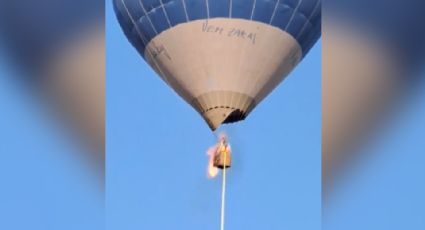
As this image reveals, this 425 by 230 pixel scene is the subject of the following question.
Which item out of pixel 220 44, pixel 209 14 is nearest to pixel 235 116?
pixel 220 44

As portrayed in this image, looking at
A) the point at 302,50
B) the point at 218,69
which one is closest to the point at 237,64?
the point at 218,69

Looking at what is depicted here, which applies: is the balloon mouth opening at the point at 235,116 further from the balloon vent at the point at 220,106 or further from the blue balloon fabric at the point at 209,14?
the blue balloon fabric at the point at 209,14

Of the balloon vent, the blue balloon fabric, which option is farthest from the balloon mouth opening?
the blue balloon fabric

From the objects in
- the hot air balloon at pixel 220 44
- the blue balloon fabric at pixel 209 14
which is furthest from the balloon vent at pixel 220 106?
the blue balloon fabric at pixel 209 14

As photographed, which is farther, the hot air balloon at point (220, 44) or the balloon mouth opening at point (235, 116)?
the balloon mouth opening at point (235, 116)

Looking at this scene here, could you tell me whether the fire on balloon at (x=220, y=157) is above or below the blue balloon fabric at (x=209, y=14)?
below

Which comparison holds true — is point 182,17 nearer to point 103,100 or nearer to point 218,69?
point 218,69

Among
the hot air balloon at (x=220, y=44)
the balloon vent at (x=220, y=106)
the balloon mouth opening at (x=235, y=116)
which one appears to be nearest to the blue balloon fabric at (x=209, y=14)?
the hot air balloon at (x=220, y=44)

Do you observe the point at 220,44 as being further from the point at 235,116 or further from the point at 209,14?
the point at 235,116
